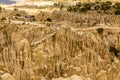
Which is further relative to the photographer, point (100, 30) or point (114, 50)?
point (100, 30)

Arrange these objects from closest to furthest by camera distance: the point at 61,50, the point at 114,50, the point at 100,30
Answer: the point at 61,50, the point at 114,50, the point at 100,30

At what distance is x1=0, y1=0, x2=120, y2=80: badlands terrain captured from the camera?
140 feet

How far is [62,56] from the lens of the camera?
5494 centimetres

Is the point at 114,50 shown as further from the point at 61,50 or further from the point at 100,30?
the point at 61,50

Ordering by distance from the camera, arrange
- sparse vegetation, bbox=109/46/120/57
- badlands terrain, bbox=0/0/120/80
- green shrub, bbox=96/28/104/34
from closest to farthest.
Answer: badlands terrain, bbox=0/0/120/80 → sparse vegetation, bbox=109/46/120/57 → green shrub, bbox=96/28/104/34

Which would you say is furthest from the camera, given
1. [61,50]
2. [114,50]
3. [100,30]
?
[100,30]

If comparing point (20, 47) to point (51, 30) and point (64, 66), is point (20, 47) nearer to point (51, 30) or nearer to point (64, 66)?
point (64, 66)

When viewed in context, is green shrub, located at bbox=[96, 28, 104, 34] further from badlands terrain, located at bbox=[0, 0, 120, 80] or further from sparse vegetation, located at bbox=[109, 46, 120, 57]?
sparse vegetation, located at bbox=[109, 46, 120, 57]

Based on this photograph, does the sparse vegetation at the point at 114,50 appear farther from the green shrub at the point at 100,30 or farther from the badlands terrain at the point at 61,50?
the green shrub at the point at 100,30

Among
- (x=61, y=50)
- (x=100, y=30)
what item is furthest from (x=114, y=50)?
(x=61, y=50)

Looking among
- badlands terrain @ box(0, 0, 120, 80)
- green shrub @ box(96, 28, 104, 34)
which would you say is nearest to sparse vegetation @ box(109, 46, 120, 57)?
badlands terrain @ box(0, 0, 120, 80)

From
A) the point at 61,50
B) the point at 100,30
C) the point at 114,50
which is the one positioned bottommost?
the point at 114,50

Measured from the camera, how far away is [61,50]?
57688 millimetres

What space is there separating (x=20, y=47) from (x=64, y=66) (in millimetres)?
8604
